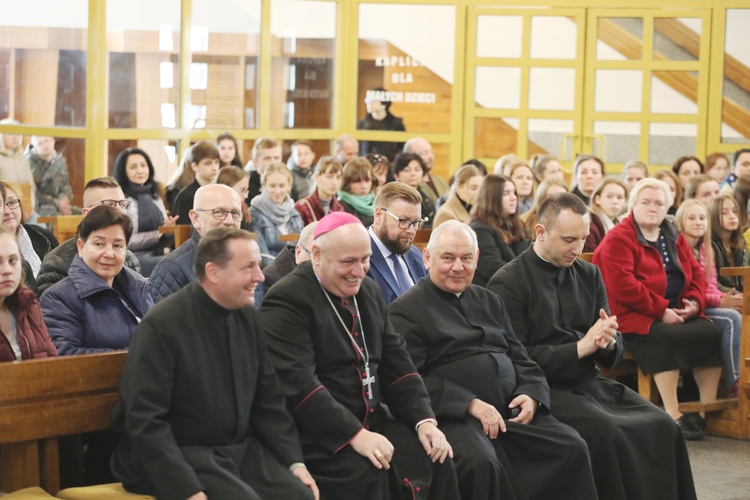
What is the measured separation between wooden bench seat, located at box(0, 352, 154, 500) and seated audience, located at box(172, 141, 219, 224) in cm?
458

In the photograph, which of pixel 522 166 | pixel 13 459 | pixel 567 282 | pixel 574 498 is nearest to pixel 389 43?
pixel 522 166

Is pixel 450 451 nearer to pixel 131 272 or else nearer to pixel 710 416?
pixel 131 272

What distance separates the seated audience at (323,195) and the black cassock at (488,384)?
3.95 metres

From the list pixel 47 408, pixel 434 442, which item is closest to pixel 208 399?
pixel 47 408

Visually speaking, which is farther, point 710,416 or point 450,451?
point 710,416

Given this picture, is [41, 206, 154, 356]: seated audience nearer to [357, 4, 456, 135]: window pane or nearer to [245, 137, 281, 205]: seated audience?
[245, 137, 281, 205]: seated audience

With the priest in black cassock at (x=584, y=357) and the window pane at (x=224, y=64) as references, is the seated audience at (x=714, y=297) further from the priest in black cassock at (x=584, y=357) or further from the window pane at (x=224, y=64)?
the window pane at (x=224, y=64)

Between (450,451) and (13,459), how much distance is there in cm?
162

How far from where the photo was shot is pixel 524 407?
16.3 ft

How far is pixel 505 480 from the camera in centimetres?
468

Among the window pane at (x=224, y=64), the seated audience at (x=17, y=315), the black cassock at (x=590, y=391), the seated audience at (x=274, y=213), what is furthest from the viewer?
the window pane at (x=224, y=64)

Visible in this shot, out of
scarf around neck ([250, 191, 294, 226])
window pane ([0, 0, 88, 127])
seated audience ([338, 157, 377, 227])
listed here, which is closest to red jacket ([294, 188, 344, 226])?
seated audience ([338, 157, 377, 227])

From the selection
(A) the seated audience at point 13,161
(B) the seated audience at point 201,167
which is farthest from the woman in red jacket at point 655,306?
(A) the seated audience at point 13,161

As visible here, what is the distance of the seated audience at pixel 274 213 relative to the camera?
8.23 metres
